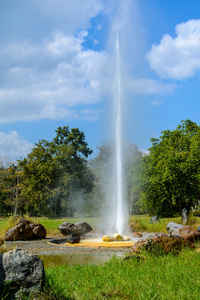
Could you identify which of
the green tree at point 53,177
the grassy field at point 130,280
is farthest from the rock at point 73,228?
the green tree at point 53,177

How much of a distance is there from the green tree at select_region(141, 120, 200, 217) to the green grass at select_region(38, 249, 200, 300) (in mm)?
17611

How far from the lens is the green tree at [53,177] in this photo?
151 feet

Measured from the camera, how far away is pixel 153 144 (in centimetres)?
3356

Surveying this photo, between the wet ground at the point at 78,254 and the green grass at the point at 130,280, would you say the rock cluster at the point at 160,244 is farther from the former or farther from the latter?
the green grass at the point at 130,280

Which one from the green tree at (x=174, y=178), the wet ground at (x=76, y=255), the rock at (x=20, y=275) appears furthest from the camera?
the green tree at (x=174, y=178)

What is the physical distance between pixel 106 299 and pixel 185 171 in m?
20.7

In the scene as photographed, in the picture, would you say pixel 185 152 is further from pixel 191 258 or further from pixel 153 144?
pixel 191 258

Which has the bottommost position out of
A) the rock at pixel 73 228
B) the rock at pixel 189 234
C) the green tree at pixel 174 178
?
the rock at pixel 73 228

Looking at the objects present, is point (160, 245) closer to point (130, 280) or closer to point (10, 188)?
point (130, 280)

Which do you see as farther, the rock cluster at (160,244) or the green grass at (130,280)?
the rock cluster at (160,244)

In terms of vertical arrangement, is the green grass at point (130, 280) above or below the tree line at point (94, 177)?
below

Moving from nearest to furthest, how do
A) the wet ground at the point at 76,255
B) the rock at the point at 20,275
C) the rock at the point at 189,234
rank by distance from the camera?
the rock at the point at 20,275, the wet ground at the point at 76,255, the rock at the point at 189,234

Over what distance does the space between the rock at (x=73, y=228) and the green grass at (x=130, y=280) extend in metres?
10.4

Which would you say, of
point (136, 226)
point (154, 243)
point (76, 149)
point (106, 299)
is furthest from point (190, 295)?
point (76, 149)
